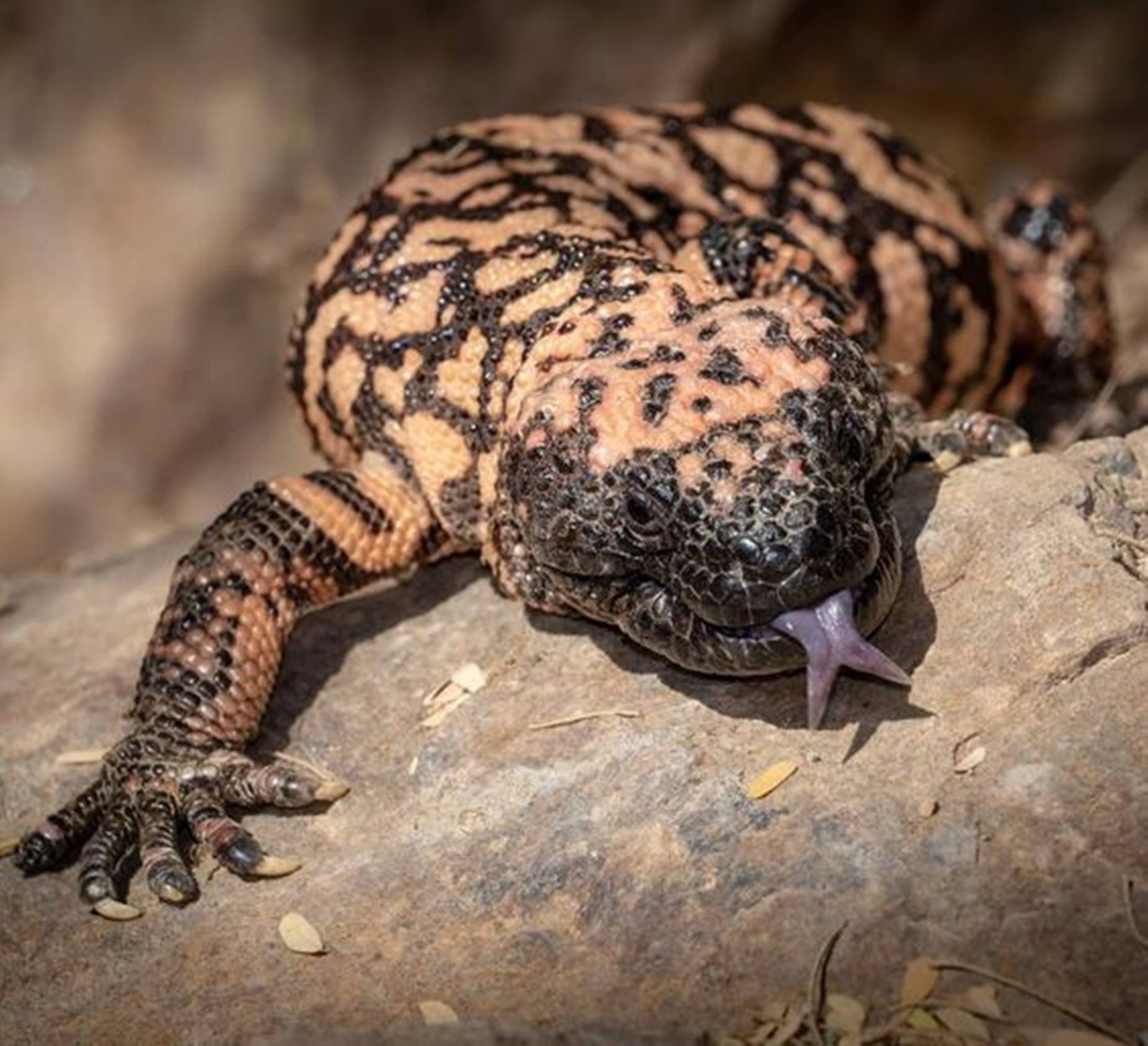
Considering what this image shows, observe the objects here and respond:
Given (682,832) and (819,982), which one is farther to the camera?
(682,832)

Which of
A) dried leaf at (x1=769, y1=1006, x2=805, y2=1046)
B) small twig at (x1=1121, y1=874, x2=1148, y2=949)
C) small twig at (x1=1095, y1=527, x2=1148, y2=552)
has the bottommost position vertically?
dried leaf at (x1=769, y1=1006, x2=805, y2=1046)

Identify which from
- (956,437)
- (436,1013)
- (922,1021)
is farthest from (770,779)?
(956,437)

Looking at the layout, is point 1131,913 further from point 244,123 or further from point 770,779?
point 244,123

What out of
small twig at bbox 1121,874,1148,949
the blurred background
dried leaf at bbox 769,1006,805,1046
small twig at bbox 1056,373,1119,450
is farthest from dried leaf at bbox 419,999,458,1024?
the blurred background

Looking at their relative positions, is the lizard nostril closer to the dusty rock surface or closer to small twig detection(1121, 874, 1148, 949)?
the dusty rock surface

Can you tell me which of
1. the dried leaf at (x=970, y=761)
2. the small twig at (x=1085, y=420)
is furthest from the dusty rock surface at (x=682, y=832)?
the small twig at (x=1085, y=420)

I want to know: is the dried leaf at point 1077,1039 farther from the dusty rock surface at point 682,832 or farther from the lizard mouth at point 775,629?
the lizard mouth at point 775,629

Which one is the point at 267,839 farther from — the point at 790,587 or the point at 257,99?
the point at 257,99
